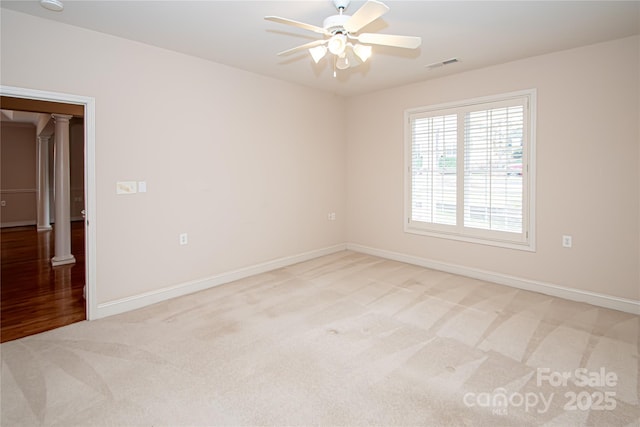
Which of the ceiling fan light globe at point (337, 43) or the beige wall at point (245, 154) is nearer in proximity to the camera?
the ceiling fan light globe at point (337, 43)

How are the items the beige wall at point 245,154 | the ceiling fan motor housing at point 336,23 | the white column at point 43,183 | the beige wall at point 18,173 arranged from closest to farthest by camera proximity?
1. the ceiling fan motor housing at point 336,23
2. the beige wall at point 245,154
3. the white column at point 43,183
4. the beige wall at point 18,173

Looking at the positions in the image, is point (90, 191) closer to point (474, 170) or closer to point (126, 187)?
point (126, 187)

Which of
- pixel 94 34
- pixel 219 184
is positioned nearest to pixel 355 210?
pixel 219 184

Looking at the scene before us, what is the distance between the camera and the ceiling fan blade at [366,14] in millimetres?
2053

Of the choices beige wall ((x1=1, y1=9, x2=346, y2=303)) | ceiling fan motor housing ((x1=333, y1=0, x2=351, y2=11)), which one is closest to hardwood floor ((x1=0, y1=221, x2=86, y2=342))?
beige wall ((x1=1, y1=9, x2=346, y2=303))

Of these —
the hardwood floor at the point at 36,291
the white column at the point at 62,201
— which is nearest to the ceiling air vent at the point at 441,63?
the hardwood floor at the point at 36,291

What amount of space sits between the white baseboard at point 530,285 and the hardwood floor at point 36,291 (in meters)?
4.19

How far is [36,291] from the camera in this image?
13.7 feet

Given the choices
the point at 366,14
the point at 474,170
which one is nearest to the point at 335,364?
the point at 366,14

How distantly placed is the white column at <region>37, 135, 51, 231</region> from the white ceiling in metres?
6.99

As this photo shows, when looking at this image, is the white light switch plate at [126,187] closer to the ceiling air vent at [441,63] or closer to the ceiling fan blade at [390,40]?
the ceiling fan blade at [390,40]

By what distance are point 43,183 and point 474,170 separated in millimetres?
9632

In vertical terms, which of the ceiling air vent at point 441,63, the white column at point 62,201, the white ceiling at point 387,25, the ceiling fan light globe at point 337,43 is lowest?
the white column at point 62,201

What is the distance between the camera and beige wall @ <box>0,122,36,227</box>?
8.88 metres
